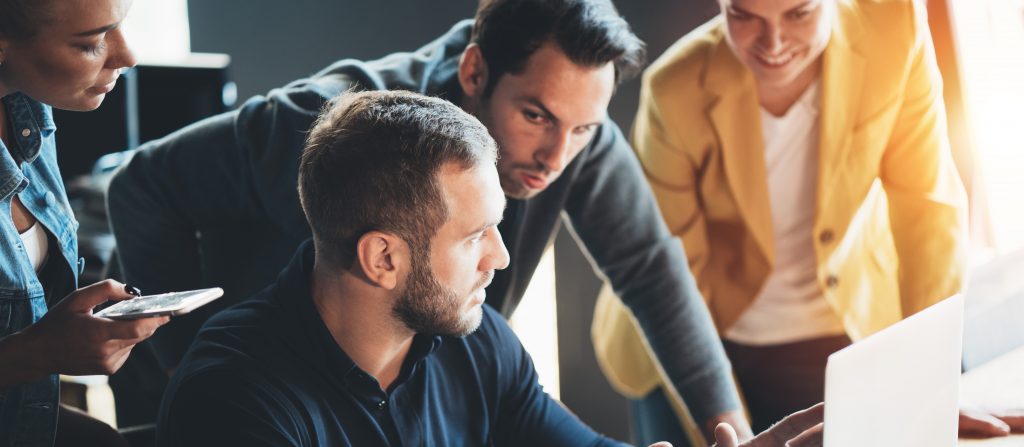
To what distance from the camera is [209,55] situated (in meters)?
2.29

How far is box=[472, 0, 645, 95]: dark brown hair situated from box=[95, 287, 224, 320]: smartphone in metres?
0.74

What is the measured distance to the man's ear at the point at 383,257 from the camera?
1.48 m

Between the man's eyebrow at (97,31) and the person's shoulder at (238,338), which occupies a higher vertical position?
the man's eyebrow at (97,31)

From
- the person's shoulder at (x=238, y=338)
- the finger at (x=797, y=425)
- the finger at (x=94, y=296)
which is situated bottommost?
the finger at (x=797, y=425)

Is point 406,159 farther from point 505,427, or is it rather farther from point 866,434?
point 866,434

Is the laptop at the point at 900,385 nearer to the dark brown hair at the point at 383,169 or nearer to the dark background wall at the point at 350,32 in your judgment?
the dark brown hair at the point at 383,169

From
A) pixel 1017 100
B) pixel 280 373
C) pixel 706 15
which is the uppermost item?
pixel 706 15

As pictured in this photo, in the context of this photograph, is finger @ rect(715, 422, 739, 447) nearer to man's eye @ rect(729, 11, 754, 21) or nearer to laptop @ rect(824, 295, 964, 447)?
laptop @ rect(824, 295, 964, 447)

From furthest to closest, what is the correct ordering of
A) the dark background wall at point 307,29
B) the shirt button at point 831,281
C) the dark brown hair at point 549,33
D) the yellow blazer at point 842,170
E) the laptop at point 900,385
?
the shirt button at point 831,281 < the yellow blazer at point 842,170 < the dark background wall at point 307,29 < the dark brown hair at point 549,33 < the laptop at point 900,385

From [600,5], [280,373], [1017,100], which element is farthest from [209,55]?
[1017,100]

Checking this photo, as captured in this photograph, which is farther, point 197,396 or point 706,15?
point 706,15

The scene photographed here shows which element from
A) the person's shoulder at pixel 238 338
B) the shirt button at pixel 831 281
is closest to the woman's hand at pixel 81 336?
the person's shoulder at pixel 238 338

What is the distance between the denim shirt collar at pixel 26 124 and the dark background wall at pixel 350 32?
26.0 inches

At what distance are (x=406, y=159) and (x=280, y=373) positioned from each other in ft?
1.12
